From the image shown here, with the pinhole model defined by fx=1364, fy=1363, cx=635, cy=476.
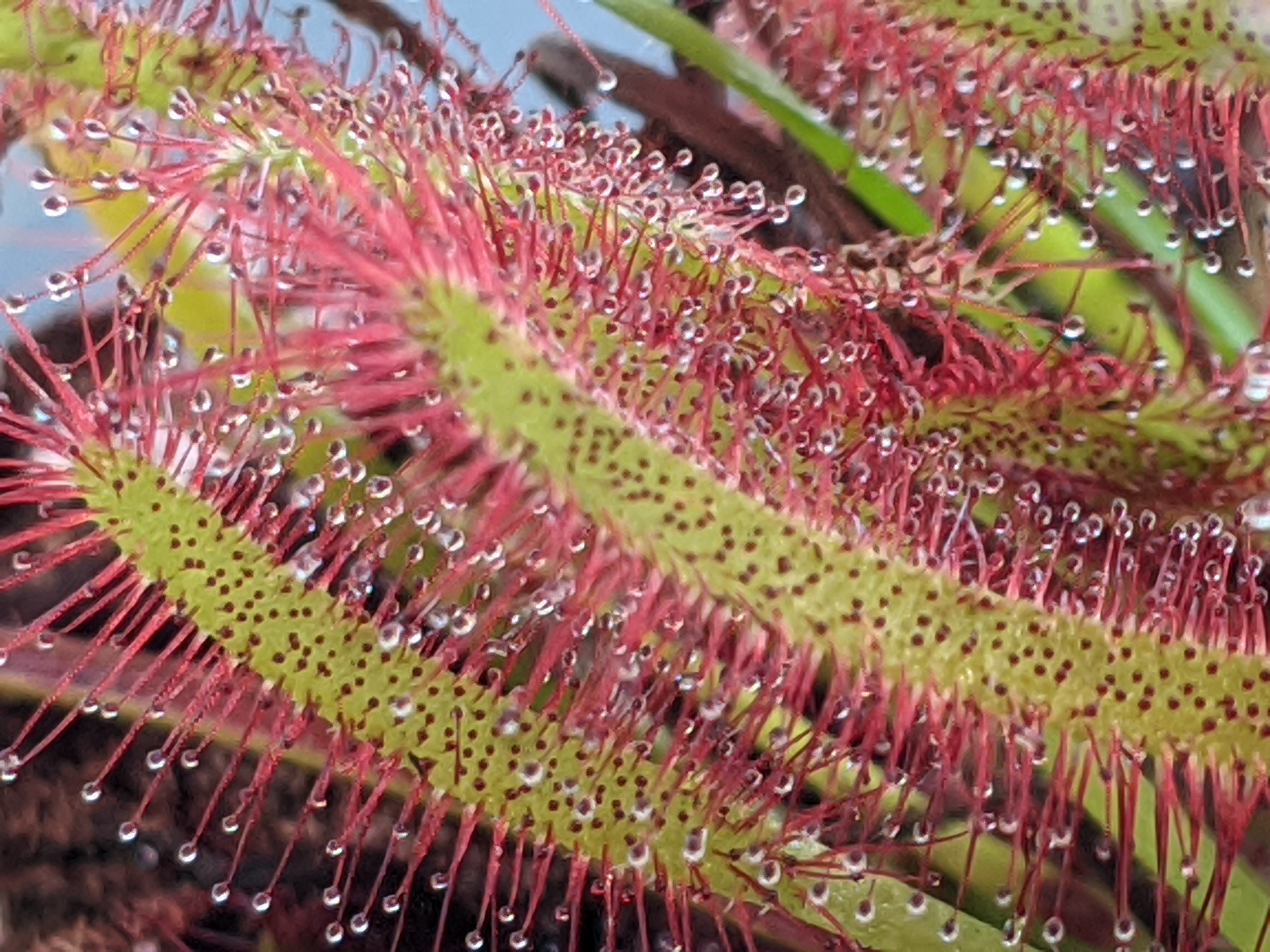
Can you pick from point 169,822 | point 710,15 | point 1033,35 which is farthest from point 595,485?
point 710,15

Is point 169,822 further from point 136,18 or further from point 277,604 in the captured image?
point 136,18

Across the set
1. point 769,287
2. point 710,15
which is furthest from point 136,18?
point 710,15

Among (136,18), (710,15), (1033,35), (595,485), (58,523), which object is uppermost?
(710,15)

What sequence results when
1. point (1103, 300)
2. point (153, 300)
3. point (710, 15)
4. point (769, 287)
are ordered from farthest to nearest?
point (710, 15) < point (1103, 300) < point (769, 287) < point (153, 300)

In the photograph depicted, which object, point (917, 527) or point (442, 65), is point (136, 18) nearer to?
point (442, 65)

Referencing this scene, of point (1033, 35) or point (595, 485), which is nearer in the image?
point (595, 485)

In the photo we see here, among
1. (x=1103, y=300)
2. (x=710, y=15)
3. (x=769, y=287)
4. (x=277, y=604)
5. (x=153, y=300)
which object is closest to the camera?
(x=277, y=604)

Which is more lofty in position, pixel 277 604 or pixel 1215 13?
pixel 1215 13
